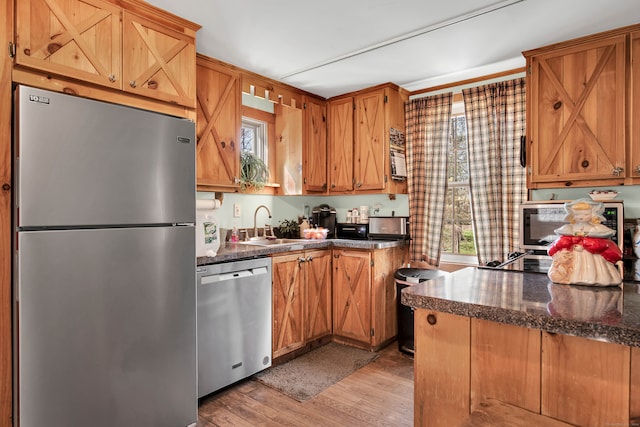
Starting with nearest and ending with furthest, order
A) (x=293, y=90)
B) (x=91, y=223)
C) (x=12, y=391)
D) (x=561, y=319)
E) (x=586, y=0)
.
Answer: (x=561, y=319), (x=12, y=391), (x=91, y=223), (x=586, y=0), (x=293, y=90)

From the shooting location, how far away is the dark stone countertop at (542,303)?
0.92m

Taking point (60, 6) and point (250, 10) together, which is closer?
point (60, 6)

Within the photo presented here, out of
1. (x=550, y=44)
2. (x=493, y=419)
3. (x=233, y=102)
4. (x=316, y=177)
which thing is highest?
(x=550, y=44)

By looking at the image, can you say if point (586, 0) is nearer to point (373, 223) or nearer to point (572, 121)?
point (572, 121)

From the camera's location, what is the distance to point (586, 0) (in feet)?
6.75

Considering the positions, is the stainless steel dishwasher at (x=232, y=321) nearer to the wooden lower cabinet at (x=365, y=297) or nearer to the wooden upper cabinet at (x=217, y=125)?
the wooden upper cabinet at (x=217, y=125)

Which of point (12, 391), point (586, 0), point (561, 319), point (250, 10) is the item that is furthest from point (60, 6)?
point (586, 0)

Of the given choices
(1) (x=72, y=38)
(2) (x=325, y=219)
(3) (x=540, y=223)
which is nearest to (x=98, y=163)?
(1) (x=72, y=38)

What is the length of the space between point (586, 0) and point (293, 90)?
2288mm

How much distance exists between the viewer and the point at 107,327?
180 centimetres

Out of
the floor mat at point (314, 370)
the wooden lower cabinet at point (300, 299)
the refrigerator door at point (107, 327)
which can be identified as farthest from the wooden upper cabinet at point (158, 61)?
the floor mat at point (314, 370)

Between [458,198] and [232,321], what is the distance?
2323 mm

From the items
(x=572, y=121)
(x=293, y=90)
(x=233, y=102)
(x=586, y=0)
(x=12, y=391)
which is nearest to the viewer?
(x=12, y=391)

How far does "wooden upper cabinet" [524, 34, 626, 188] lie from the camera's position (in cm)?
239
